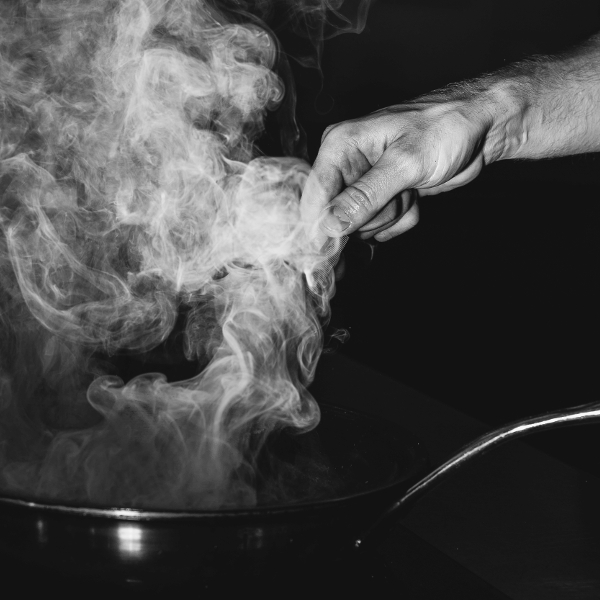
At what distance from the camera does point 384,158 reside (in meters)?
1.05

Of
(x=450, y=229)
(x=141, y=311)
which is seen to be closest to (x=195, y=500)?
(x=141, y=311)

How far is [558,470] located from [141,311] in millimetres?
866

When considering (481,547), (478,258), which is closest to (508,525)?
(481,547)

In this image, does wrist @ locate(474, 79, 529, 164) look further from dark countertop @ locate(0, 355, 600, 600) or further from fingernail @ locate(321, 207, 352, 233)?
dark countertop @ locate(0, 355, 600, 600)

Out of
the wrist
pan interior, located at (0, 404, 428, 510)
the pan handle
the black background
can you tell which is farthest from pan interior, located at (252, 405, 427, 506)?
the black background

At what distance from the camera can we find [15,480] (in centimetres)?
87

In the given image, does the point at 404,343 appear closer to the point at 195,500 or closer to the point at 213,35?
the point at 213,35

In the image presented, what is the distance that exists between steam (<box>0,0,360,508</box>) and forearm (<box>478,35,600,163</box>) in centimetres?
38

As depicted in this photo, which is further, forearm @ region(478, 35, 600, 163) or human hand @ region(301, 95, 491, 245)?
forearm @ region(478, 35, 600, 163)

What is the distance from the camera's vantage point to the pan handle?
2.16ft

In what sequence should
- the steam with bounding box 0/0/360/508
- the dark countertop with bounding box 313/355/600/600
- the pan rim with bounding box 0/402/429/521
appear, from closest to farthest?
the pan rim with bounding box 0/402/429/521 < the dark countertop with bounding box 313/355/600/600 < the steam with bounding box 0/0/360/508

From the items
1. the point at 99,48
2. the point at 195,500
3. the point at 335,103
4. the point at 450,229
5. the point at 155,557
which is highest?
the point at 99,48

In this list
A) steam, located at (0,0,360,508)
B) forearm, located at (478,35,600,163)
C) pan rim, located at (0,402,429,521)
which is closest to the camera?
pan rim, located at (0,402,429,521)

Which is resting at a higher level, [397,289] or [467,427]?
[467,427]
